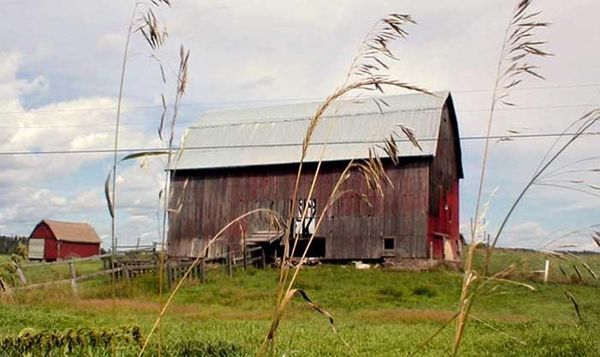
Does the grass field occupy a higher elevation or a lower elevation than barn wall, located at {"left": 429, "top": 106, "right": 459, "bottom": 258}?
lower

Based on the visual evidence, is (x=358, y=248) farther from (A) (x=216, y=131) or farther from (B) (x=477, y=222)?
(B) (x=477, y=222)

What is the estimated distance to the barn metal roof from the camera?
6216 cm

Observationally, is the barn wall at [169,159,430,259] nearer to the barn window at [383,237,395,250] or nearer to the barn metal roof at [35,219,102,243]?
the barn window at [383,237,395,250]

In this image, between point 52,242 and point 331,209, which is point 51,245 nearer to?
point 52,242

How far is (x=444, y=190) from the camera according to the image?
113 feet

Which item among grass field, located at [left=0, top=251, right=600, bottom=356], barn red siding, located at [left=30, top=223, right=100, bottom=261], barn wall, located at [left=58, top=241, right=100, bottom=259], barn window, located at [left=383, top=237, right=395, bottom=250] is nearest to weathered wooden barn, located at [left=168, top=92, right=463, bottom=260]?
barn window, located at [left=383, top=237, right=395, bottom=250]

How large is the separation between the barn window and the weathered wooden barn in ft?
0.14

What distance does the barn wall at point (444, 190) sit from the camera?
107 feet

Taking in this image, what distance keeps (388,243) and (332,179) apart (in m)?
3.73

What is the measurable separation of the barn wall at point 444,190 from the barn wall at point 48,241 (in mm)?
37616

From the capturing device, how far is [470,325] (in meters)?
12.6

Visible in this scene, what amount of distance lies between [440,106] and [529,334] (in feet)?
73.2

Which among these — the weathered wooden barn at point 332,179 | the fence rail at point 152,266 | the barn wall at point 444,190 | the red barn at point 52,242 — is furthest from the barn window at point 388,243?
the red barn at point 52,242

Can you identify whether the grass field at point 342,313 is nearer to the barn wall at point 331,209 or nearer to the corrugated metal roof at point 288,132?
the barn wall at point 331,209
